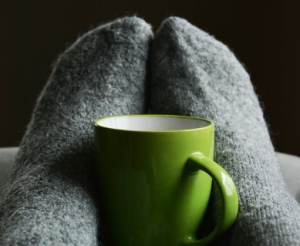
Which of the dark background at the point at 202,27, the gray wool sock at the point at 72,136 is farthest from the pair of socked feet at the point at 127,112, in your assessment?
the dark background at the point at 202,27

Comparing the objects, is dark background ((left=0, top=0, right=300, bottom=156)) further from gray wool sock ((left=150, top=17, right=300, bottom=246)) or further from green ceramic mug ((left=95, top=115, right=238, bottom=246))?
green ceramic mug ((left=95, top=115, right=238, bottom=246))

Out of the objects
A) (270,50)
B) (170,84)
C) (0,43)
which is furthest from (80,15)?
(170,84)

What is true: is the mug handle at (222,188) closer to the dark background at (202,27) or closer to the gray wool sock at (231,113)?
the gray wool sock at (231,113)

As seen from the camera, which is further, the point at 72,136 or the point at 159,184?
the point at 72,136

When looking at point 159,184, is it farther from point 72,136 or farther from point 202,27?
point 202,27

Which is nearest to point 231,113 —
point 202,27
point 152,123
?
point 152,123

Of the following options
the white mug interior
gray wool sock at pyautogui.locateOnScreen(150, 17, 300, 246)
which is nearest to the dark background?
gray wool sock at pyautogui.locateOnScreen(150, 17, 300, 246)
